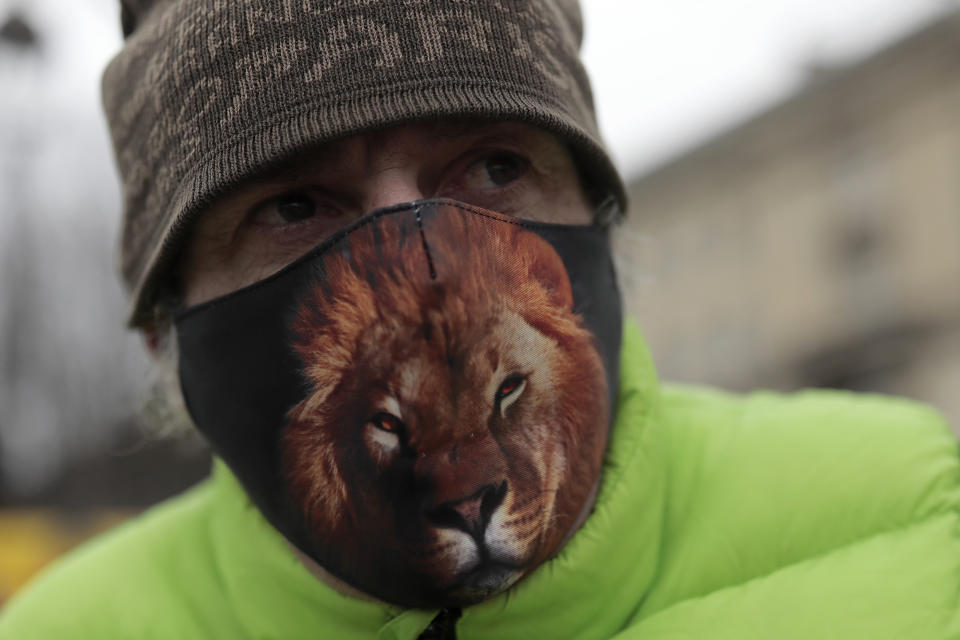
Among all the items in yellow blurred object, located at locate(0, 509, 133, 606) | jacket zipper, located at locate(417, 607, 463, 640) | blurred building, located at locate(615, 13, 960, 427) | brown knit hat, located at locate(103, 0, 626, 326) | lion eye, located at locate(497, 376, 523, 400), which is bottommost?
blurred building, located at locate(615, 13, 960, 427)

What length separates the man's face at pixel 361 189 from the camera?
131 cm

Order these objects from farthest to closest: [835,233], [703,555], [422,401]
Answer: [835,233]
[703,555]
[422,401]

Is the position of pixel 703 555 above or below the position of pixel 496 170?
below

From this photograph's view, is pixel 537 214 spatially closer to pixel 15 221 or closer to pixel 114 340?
pixel 15 221

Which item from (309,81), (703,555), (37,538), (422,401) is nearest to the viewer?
(422,401)

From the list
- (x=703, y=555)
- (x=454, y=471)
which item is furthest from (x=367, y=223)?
(x=703, y=555)

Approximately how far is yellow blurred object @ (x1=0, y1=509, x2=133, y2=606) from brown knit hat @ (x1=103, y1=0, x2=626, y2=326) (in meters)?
4.90

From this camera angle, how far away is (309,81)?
1.29 meters

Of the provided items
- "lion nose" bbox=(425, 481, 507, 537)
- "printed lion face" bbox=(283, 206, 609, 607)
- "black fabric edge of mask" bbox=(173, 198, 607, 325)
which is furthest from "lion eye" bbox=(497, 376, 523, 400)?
"black fabric edge of mask" bbox=(173, 198, 607, 325)

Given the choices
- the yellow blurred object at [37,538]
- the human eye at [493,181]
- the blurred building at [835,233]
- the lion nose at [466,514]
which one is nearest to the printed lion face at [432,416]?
the lion nose at [466,514]

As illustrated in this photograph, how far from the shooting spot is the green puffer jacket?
50.3 inches

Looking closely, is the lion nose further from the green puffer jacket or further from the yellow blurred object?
the yellow blurred object

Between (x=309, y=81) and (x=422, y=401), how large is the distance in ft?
1.65

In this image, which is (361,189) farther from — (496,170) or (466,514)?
(466,514)
